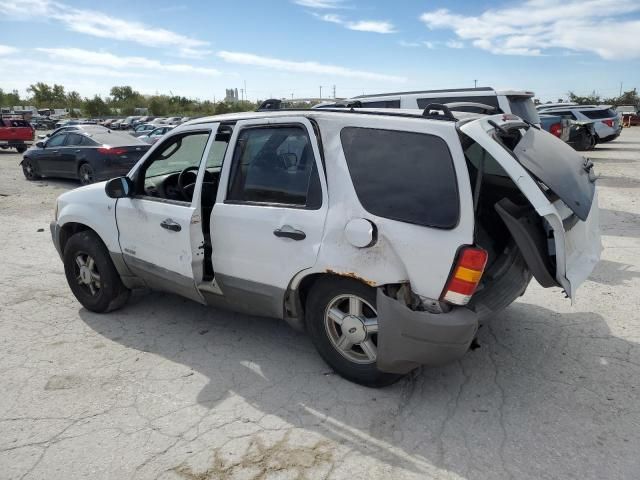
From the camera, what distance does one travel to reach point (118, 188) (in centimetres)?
411

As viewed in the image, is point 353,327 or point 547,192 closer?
point 547,192

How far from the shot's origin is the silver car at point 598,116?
1914cm

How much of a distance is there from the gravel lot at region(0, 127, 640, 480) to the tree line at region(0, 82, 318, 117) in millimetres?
76607

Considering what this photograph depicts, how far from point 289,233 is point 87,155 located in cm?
1104

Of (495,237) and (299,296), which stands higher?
(495,237)

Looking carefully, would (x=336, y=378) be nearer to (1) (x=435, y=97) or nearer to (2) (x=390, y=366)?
(2) (x=390, y=366)

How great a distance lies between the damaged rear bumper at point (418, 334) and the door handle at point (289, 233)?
0.65 meters

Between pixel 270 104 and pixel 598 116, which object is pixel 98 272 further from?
pixel 598 116

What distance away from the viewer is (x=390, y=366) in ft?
10.00

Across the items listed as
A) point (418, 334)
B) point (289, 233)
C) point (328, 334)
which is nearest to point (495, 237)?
point (418, 334)

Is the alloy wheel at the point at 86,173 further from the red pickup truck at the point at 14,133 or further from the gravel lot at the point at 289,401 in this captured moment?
the red pickup truck at the point at 14,133

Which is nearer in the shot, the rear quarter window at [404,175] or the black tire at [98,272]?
the rear quarter window at [404,175]

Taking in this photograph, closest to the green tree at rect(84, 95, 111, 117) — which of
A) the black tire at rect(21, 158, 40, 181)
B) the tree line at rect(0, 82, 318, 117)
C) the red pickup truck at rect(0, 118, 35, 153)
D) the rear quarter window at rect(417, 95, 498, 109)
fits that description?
the tree line at rect(0, 82, 318, 117)

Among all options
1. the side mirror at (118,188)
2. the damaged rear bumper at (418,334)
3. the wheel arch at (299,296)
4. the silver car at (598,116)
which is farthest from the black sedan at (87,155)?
the silver car at (598,116)
